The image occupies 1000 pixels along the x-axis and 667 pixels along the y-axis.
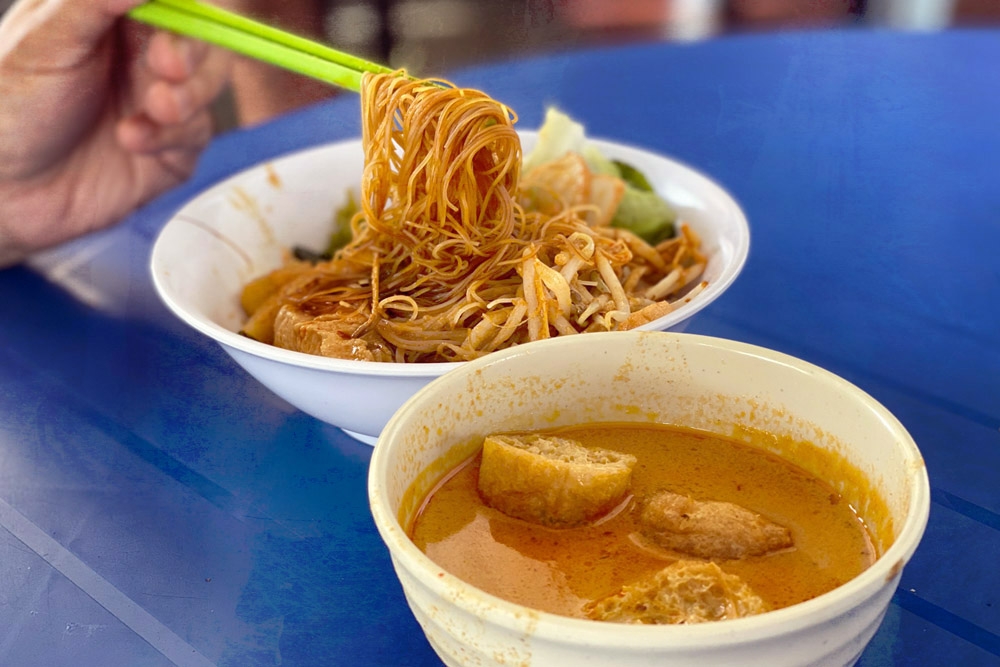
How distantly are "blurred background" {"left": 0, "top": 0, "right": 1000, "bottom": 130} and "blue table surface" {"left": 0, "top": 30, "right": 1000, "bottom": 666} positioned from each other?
10 centimetres

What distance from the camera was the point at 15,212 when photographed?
2.51 metres

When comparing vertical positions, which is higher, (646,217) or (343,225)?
(646,217)

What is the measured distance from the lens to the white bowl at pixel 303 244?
1541 millimetres

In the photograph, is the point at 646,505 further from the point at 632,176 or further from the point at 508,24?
the point at 508,24

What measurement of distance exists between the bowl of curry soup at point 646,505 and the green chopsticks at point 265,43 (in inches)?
33.4

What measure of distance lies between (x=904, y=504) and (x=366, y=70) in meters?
1.33

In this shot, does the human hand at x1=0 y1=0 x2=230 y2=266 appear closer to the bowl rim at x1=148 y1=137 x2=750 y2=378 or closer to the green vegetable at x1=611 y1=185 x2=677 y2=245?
the bowl rim at x1=148 y1=137 x2=750 y2=378

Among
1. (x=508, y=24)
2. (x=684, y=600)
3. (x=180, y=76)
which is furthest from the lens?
(x=508, y=24)

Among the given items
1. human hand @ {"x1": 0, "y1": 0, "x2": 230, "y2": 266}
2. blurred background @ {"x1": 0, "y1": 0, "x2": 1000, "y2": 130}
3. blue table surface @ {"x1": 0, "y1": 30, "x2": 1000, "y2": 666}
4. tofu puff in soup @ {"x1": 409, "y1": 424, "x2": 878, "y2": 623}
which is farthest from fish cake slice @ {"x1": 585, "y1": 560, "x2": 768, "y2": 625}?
blurred background @ {"x1": 0, "y1": 0, "x2": 1000, "y2": 130}

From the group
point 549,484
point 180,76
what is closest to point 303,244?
point 180,76

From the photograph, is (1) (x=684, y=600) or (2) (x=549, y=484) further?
(2) (x=549, y=484)

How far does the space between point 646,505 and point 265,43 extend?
4.24 feet

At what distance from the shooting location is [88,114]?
2.61 m

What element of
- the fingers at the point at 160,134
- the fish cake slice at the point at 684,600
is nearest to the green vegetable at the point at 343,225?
the fingers at the point at 160,134
